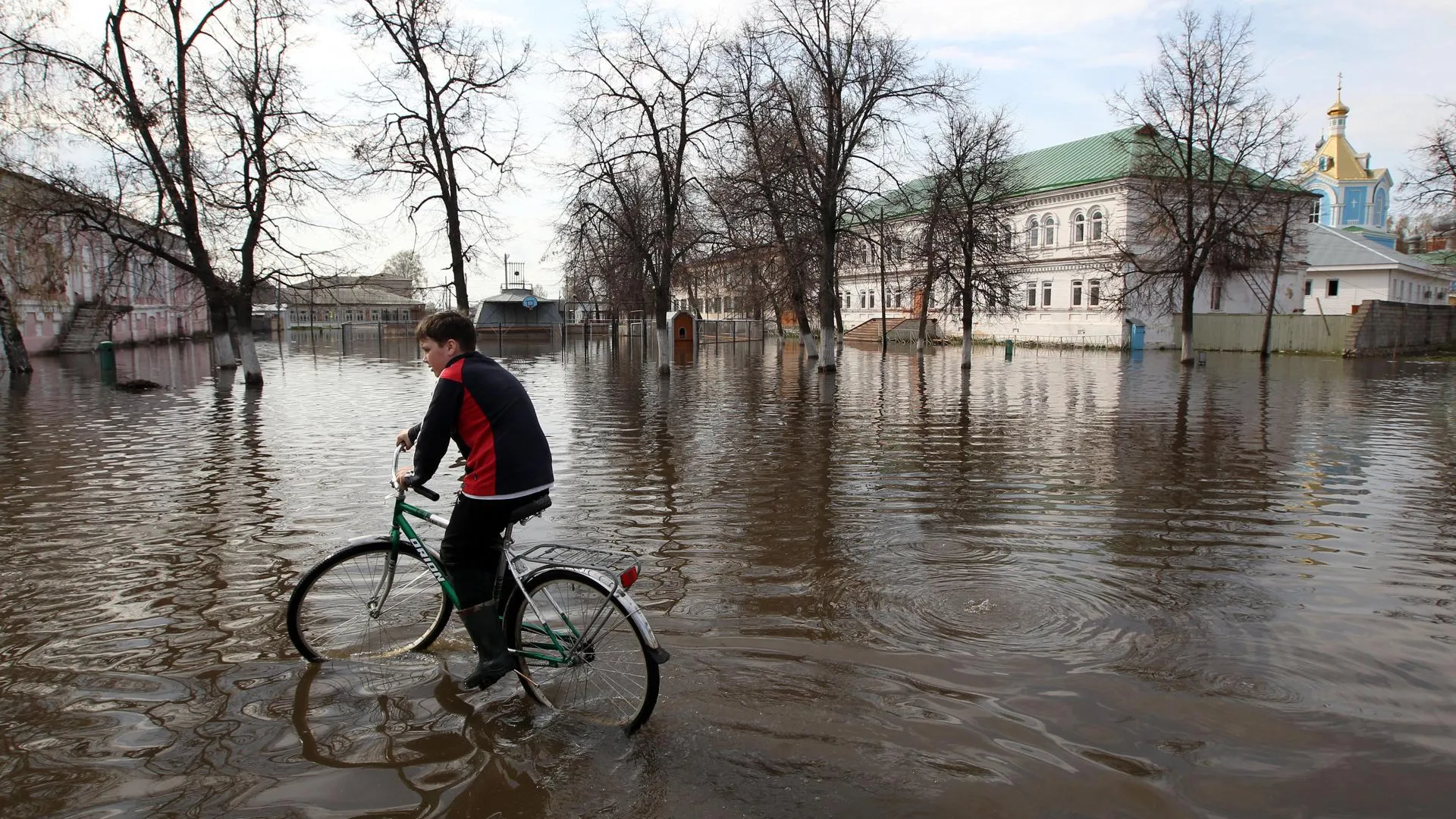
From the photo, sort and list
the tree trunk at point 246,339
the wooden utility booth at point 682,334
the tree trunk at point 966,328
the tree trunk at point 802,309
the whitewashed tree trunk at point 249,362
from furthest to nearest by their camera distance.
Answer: the wooden utility booth at point 682,334, the tree trunk at point 802,309, the tree trunk at point 966,328, the tree trunk at point 246,339, the whitewashed tree trunk at point 249,362

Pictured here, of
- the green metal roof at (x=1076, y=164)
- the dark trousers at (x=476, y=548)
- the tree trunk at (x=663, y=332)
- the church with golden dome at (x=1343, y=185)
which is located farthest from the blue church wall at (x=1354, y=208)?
the dark trousers at (x=476, y=548)

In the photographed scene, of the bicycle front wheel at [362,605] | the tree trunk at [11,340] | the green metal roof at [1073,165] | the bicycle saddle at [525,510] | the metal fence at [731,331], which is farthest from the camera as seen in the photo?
the metal fence at [731,331]

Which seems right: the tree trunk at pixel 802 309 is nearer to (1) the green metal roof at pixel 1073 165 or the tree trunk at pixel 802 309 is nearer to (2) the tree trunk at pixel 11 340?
(1) the green metal roof at pixel 1073 165

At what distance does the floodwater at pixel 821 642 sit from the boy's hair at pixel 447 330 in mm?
1816

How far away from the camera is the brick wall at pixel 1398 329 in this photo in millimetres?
39438

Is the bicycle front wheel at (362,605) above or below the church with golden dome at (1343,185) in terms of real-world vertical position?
below

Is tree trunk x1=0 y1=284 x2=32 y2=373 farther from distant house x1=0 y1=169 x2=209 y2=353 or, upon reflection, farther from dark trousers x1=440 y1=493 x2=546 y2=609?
dark trousers x1=440 y1=493 x2=546 y2=609

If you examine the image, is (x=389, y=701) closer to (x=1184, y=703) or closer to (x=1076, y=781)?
(x=1076, y=781)

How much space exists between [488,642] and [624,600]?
84cm

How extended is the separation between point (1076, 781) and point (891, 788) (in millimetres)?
776

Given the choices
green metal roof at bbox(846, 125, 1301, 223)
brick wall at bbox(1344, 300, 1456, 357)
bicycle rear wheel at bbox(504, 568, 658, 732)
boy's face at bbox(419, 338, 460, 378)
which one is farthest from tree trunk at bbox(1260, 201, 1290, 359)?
boy's face at bbox(419, 338, 460, 378)

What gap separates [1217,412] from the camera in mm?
17391

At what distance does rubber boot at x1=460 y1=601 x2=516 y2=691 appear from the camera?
14.0 feet

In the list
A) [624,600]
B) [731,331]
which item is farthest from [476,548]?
[731,331]
